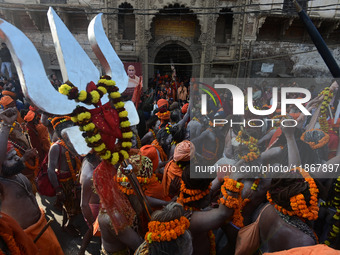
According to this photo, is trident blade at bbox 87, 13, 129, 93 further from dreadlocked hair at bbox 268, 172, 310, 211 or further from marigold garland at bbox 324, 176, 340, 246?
marigold garland at bbox 324, 176, 340, 246

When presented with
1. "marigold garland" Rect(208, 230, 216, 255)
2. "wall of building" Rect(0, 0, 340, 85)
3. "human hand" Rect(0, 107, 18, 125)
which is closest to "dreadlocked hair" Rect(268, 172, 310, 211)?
"marigold garland" Rect(208, 230, 216, 255)

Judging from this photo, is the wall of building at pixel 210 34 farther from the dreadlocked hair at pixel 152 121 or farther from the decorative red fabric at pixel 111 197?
the decorative red fabric at pixel 111 197

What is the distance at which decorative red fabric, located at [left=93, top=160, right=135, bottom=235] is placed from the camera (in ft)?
5.20

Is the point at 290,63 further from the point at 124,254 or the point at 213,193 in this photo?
the point at 124,254

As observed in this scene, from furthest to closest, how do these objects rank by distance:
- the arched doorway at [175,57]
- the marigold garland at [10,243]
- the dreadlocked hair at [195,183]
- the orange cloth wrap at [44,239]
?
the arched doorway at [175,57] < the orange cloth wrap at [44,239] < the dreadlocked hair at [195,183] < the marigold garland at [10,243]

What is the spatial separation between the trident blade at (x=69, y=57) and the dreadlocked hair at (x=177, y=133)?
8.24 ft

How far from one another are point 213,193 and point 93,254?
2286mm

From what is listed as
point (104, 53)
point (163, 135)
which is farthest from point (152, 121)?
point (104, 53)

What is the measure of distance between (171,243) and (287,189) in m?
1.12

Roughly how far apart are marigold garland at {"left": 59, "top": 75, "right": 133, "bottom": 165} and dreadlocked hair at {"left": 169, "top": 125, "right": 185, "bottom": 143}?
233cm

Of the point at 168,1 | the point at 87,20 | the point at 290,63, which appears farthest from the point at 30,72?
the point at 290,63

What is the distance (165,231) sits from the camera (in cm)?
144

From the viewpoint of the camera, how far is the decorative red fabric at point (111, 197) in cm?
159

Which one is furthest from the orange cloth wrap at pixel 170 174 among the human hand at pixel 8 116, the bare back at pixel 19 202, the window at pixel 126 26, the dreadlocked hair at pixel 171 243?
the window at pixel 126 26
